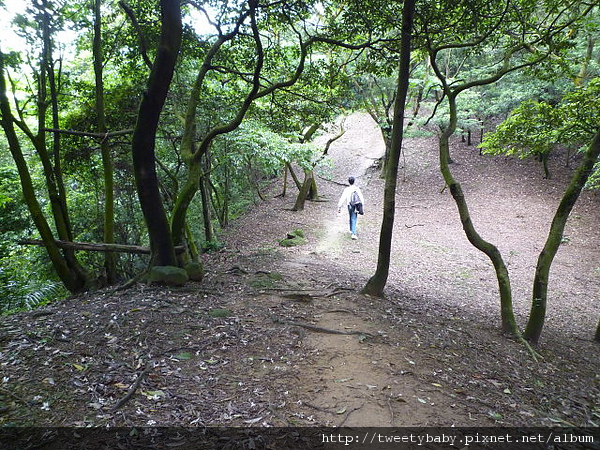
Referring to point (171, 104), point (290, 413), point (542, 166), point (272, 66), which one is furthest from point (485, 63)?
point (290, 413)

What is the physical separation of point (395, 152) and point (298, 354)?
13.1 feet

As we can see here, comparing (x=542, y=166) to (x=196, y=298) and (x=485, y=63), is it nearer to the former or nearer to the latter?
(x=485, y=63)

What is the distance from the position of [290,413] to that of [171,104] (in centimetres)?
850

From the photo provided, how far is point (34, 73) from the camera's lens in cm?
668

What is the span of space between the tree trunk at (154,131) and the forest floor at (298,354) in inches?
33.3

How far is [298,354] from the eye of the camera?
14.3ft

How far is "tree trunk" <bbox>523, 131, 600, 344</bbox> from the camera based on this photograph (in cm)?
539

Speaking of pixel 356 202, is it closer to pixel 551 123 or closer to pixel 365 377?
pixel 551 123

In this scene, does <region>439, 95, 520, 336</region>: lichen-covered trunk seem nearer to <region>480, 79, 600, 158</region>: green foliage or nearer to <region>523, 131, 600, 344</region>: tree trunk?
<region>523, 131, 600, 344</region>: tree trunk

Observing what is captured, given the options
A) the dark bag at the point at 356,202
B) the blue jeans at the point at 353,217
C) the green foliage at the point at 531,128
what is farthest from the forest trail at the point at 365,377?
the blue jeans at the point at 353,217

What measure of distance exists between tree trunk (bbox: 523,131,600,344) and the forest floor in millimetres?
503

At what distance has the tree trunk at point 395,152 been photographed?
583 centimetres

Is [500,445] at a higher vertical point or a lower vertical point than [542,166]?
lower

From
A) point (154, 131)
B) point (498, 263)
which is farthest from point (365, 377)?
point (154, 131)
